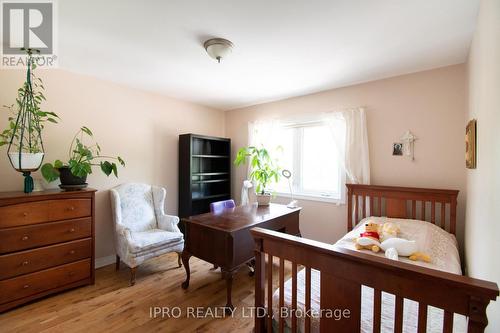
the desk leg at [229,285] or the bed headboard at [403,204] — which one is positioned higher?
the bed headboard at [403,204]

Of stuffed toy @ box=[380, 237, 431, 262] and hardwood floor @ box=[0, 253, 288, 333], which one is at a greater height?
stuffed toy @ box=[380, 237, 431, 262]

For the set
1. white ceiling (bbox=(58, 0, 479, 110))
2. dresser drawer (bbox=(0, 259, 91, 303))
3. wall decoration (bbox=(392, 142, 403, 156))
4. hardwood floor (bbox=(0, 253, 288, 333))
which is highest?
white ceiling (bbox=(58, 0, 479, 110))

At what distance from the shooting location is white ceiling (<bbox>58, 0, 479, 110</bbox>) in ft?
4.97

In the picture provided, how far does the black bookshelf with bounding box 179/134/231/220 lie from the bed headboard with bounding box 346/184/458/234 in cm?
223

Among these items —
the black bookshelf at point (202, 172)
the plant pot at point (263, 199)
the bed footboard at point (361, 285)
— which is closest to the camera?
the bed footboard at point (361, 285)

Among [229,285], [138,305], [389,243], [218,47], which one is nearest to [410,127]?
[389,243]

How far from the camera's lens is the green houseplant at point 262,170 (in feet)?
9.97

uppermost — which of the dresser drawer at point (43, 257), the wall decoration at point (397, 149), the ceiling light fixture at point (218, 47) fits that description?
the ceiling light fixture at point (218, 47)

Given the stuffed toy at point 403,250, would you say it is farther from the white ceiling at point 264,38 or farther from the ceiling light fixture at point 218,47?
the ceiling light fixture at point 218,47

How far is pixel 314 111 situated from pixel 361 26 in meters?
1.65

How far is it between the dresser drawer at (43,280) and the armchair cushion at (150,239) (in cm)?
49

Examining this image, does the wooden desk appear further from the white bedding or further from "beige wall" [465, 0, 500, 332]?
"beige wall" [465, 0, 500, 332]

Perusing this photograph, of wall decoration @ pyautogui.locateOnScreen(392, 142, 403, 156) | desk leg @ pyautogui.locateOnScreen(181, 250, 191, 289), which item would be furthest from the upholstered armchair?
wall decoration @ pyautogui.locateOnScreen(392, 142, 403, 156)

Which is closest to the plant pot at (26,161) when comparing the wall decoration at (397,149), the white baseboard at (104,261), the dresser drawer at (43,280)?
the dresser drawer at (43,280)
